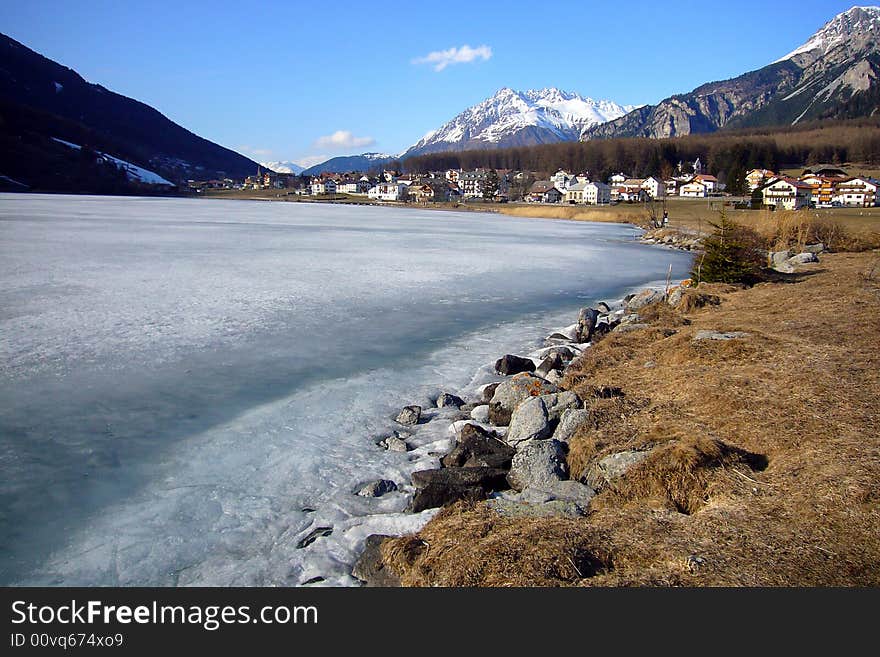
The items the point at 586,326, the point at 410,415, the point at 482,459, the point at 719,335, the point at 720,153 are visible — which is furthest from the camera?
the point at 720,153

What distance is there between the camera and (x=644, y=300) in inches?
610

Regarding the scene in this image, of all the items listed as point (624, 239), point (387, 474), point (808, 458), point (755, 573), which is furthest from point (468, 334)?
point (624, 239)

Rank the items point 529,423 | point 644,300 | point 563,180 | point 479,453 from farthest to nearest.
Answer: point 563,180, point 644,300, point 529,423, point 479,453

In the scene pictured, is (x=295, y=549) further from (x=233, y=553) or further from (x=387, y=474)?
(x=387, y=474)

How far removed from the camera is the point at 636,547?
4145 mm

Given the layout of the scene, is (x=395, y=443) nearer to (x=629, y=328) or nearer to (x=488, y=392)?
(x=488, y=392)

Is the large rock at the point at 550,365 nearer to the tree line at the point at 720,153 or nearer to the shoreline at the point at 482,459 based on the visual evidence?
the shoreline at the point at 482,459

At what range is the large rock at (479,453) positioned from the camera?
21.1 ft

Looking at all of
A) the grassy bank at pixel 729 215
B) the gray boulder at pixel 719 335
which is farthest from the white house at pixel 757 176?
the gray boulder at pixel 719 335

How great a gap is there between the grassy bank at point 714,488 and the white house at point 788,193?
6360 cm

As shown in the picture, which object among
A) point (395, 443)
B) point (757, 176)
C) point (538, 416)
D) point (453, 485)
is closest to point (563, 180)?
point (757, 176)

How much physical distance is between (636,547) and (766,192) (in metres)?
84.3

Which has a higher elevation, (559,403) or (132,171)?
(132,171)

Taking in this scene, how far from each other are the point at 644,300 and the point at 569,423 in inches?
383
